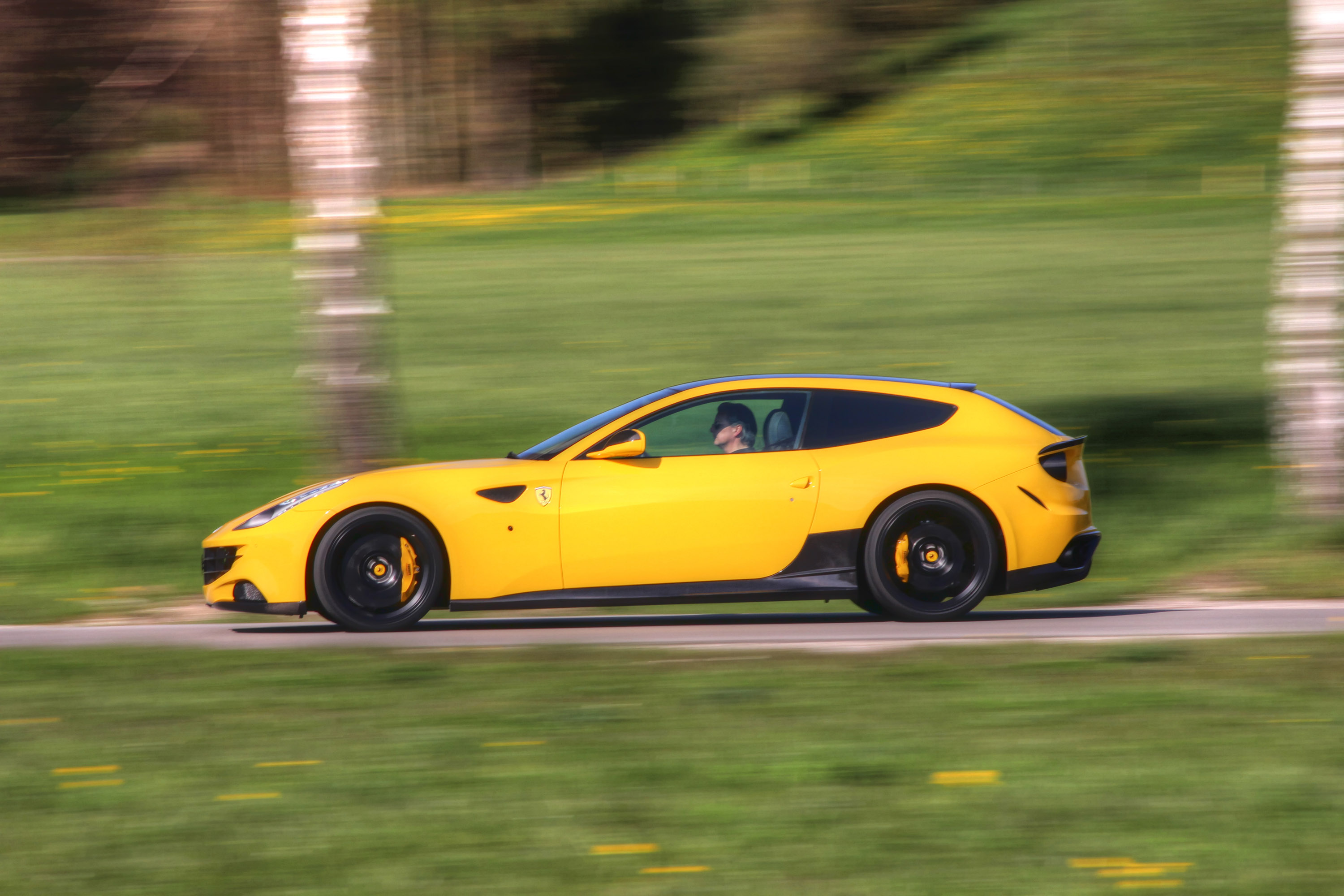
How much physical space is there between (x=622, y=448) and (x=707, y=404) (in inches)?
23.8

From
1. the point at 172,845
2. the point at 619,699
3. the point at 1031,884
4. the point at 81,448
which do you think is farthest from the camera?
the point at 81,448

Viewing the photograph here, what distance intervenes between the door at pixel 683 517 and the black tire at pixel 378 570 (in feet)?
2.35

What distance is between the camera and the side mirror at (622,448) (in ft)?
26.5

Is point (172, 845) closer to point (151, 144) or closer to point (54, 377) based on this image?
point (151, 144)

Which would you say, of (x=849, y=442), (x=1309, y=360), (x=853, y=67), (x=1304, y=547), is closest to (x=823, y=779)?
(x=849, y=442)

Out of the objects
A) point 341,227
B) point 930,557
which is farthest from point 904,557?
point 341,227

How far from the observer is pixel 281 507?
8195mm

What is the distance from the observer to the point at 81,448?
1330 cm

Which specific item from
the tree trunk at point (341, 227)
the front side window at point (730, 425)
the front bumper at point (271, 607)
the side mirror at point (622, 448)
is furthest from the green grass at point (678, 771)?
the tree trunk at point (341, 227)

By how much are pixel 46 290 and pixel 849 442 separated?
1772 cm

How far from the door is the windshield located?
9.1 inches

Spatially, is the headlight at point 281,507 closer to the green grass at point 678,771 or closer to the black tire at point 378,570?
the black tire at point 378,570

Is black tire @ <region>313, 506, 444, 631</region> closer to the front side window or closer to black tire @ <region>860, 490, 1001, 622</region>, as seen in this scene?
the front side window

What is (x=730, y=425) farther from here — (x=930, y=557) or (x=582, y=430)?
(x=930, y=557)
